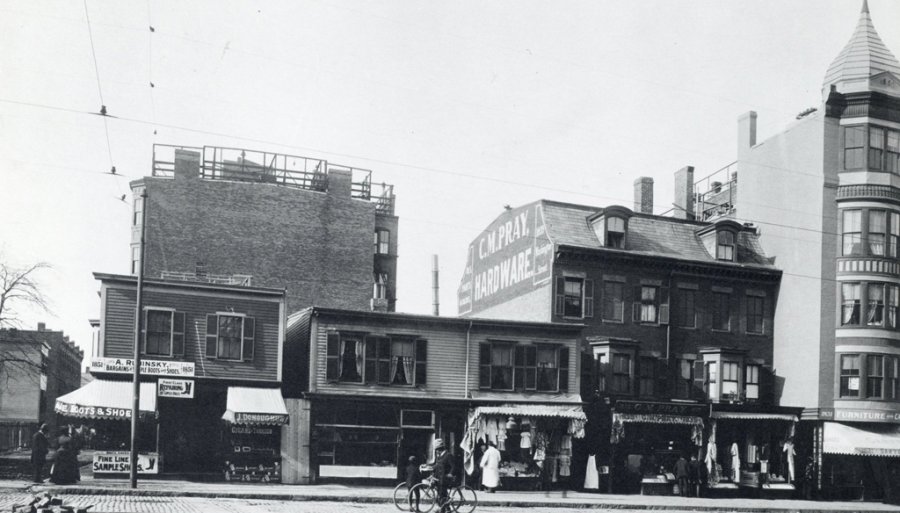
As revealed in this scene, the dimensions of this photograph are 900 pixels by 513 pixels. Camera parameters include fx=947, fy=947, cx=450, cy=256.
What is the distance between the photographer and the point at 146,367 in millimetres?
32969

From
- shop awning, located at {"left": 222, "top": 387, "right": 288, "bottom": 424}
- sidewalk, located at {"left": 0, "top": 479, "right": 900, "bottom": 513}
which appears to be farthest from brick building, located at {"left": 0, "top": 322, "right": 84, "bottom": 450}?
sidewalk, located at {"left": 0, "top": 479, "right": 900, "bottom": 513}

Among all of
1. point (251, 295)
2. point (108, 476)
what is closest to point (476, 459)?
point (251, 295)

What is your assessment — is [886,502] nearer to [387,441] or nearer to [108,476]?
[387,441]

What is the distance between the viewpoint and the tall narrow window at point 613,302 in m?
41.2

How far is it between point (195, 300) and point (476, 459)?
12.1 meters

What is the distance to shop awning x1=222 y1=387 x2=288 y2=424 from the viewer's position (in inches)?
1283

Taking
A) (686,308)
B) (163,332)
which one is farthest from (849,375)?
(163,332)

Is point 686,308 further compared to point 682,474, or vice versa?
point 686,308

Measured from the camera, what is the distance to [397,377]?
36156mm

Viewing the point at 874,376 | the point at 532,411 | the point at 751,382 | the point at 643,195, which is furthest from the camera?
the point at 643,195

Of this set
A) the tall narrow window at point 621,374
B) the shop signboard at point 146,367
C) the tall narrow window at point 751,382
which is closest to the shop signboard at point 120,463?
the shop signboard at point 146,367

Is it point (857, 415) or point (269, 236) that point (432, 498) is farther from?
point (269, 236)

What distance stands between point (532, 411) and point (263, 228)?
21.4 metres

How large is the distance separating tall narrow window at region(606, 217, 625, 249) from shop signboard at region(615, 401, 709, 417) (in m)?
7.46
